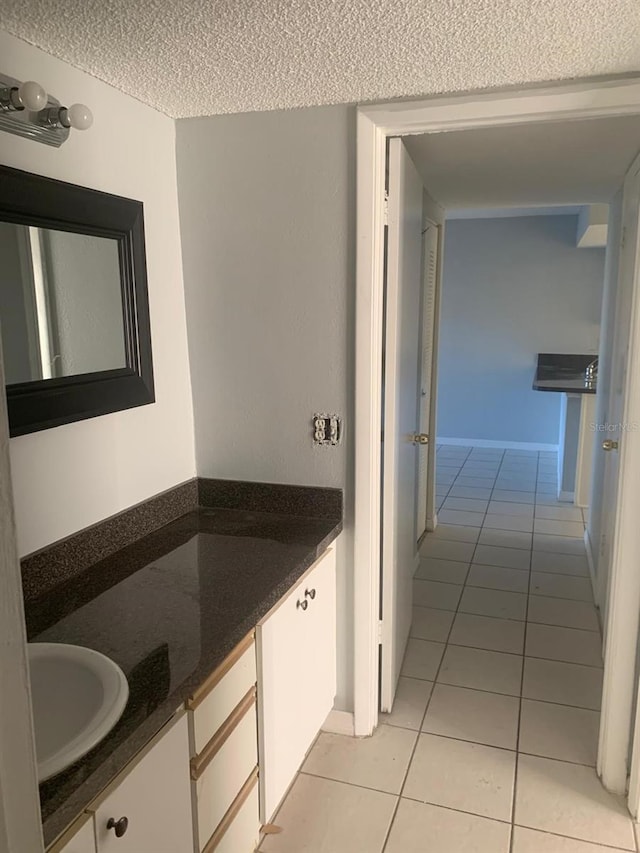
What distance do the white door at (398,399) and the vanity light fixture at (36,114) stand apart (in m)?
0.98

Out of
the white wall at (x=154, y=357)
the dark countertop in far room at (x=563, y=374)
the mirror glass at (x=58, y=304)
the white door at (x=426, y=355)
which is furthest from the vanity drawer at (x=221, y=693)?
the dark countertop in far room at (x=563, y=374)

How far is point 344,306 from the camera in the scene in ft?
6.85

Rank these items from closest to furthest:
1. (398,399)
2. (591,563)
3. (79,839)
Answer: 1. (79,839)
2. (398,399)
3. (591,563)

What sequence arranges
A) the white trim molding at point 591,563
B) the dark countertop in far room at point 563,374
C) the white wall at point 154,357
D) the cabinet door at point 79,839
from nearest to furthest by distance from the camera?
the cabinet door at point 79,839
the white wall at point 154,357
the white trim molding at point 591,563
the dark countertop in far room at point 563,374

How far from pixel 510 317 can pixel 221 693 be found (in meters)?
5.78

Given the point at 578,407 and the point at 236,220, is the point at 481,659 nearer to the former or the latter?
the point at 236,220

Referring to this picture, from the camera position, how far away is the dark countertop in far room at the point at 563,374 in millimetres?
4830

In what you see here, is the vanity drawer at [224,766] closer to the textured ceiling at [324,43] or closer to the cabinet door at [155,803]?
the cabinet door at [155,803]

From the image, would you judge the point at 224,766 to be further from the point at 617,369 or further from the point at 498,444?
the point at 498,444

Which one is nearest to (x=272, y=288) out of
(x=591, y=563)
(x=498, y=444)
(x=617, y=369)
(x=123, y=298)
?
(x=123, y=298)

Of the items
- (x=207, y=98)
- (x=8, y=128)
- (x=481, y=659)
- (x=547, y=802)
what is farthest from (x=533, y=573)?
(x=8, y=128)

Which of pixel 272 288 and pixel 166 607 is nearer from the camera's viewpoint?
pixel 166 607

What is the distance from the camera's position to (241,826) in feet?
5.42

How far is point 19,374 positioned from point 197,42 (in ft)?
2.80
